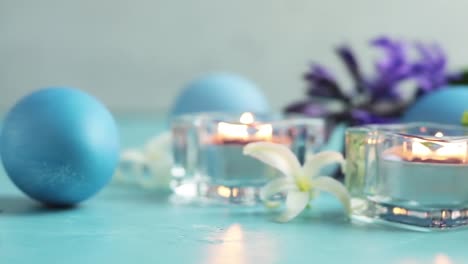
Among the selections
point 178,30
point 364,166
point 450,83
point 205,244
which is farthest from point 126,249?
point 178,30

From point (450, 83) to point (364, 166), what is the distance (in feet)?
1.80

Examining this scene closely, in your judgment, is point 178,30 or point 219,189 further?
point 178,30

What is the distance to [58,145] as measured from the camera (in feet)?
3.06

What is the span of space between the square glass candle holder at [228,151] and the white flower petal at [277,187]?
0.07 m

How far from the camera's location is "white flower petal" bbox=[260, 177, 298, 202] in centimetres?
96

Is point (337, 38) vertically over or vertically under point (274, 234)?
over

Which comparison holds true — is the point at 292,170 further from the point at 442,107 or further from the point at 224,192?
the point at 442,107

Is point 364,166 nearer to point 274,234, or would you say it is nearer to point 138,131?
point 274,234

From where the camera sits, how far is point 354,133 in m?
0.95

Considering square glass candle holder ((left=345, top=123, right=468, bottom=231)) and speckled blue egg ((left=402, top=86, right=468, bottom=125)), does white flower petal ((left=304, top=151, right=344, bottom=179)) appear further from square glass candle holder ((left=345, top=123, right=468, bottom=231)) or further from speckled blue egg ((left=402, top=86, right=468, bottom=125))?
speckled blue egg ((left=402, top=86, right=468, bottom=125))

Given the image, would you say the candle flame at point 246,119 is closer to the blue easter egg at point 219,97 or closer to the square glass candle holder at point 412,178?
the square glass candle holder at point 412,178

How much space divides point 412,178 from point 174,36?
187 centimetres

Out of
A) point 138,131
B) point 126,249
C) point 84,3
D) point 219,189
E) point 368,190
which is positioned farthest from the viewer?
point 84,3

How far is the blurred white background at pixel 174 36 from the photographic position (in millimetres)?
2643
